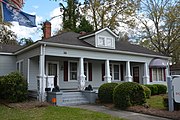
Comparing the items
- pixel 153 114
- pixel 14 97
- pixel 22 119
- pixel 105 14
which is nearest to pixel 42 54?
pixel 14 97

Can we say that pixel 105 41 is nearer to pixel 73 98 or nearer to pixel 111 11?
pixel 73 98

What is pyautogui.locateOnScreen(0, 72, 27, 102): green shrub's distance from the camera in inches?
497

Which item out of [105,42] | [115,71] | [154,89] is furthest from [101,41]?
[154,89]

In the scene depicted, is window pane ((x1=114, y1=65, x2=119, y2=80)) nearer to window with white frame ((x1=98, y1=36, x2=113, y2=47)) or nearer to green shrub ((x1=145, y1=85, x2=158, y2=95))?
window with white frame ((x1=98, y1=36, x2=113, y2=47))

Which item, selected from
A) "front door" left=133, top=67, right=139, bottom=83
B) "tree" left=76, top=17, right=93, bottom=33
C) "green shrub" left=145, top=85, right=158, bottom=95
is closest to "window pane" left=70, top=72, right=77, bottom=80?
"green shrub" left=145, top=85, right=158, bottom=95

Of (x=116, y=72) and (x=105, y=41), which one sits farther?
(x=116, y=72)

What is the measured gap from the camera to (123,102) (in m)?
10.9

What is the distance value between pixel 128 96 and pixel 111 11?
2550 centimetres

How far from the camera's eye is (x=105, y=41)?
56.4 ft

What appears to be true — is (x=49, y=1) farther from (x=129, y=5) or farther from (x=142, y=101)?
(x=129, y=5)

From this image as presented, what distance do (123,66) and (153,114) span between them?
11.8 m

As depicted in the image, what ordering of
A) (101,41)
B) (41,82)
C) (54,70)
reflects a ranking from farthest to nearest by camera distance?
(101,41), (54,70), (41,82)

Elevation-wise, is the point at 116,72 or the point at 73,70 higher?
the point at 73,70

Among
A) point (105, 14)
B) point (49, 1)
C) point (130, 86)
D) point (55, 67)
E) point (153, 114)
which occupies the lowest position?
point (153, 114)
